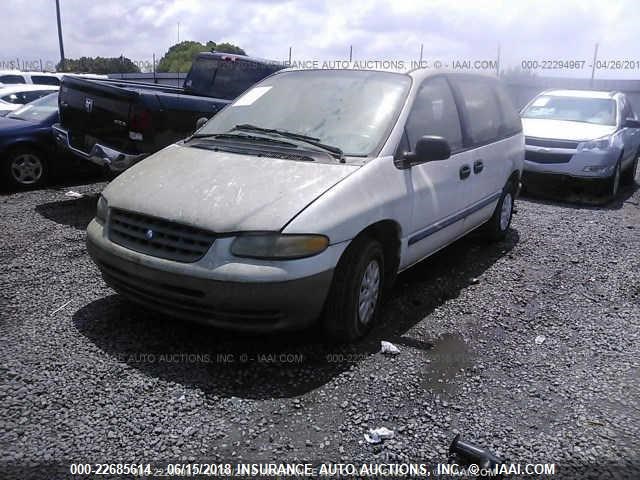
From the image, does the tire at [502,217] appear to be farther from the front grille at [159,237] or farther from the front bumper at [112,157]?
the front bumper at [112,157]

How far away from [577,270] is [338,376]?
10.7 ft

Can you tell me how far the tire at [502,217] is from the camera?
594 cm

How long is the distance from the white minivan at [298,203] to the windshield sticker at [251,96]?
0.05ft

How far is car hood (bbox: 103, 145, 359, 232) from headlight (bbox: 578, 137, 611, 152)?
20.7 feet

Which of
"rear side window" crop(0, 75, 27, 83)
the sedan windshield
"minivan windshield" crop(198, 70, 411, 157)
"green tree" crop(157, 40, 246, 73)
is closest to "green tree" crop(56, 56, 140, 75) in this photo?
"green tree" crop(157, 40, 246, 73)

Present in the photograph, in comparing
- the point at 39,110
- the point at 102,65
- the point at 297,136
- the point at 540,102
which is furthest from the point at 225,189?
the point at 102,65

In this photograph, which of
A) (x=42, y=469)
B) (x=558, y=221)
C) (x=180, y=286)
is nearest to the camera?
(x=42, y=469)

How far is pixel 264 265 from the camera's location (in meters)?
3.07

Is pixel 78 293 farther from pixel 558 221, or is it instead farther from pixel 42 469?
pixel 558 221

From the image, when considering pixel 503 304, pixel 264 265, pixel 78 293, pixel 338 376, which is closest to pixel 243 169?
pixel 264 265

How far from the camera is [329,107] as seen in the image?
415 centimetres

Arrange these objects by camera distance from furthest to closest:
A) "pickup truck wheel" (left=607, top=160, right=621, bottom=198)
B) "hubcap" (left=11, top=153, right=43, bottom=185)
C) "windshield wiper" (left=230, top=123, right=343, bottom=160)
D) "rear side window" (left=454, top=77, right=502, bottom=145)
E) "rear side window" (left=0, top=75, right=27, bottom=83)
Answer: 1. "rear side window" (left=0, top=75, right=27, bottom=83)
2. "pickup truck wheel" (left=607, top=160, right=621, bottom=198)
3. "hubcap" (left=11, top=153, right=43, bottom=185)
4. "rear side window" (left=454, top=77, right=502, bottom=145)
5. "windshield wiper" (left=230, top=123, right=343, bottom=160)

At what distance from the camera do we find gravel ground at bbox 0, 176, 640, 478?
2.69 m

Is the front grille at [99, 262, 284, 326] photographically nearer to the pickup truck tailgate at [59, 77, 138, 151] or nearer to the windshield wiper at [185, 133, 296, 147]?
the windshield wiper at [185, 133, 296, 147]
